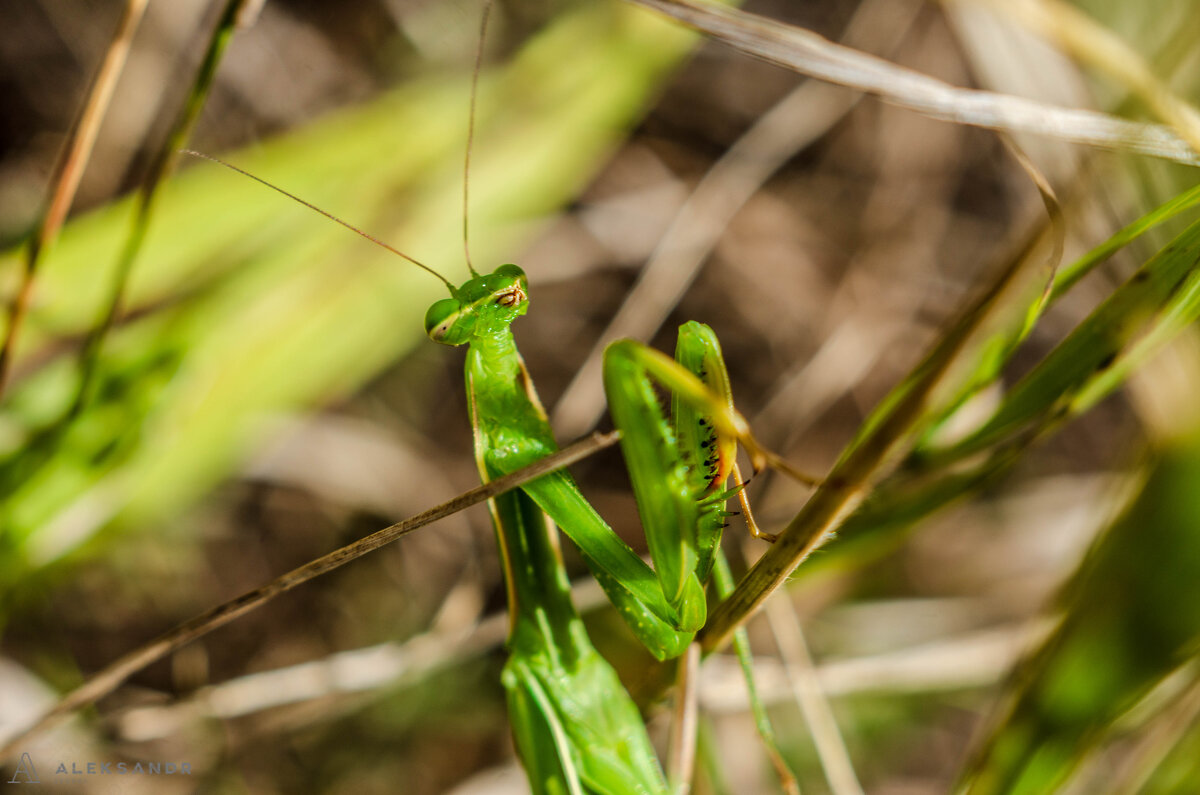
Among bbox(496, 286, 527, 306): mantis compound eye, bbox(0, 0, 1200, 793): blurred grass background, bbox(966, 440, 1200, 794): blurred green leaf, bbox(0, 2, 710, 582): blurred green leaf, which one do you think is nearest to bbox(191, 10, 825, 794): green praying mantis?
bbox(496, 286, 527, 306): mantis compound eye

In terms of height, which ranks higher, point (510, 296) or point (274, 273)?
point (274, 273)

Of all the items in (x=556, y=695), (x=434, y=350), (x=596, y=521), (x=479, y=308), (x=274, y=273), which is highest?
(x=434, y=350)

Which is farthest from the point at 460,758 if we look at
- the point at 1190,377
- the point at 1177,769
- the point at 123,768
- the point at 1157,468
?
the point at 1190,377

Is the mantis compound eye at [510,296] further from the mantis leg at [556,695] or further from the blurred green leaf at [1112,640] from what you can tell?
Answer: the blurred green leaf at [1112,640]

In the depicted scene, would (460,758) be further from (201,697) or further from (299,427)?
(299,427)

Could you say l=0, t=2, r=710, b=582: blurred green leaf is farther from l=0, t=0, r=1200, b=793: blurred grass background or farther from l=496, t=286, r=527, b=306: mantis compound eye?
l=496, t=286, r=527, b=306: mantis compound eye

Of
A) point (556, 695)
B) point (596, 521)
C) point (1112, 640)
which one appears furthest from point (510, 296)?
point (1112, 640)

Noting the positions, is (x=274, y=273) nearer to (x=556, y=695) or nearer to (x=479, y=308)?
(x=479, y=308)

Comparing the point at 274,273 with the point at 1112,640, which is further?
the point at 274,273
